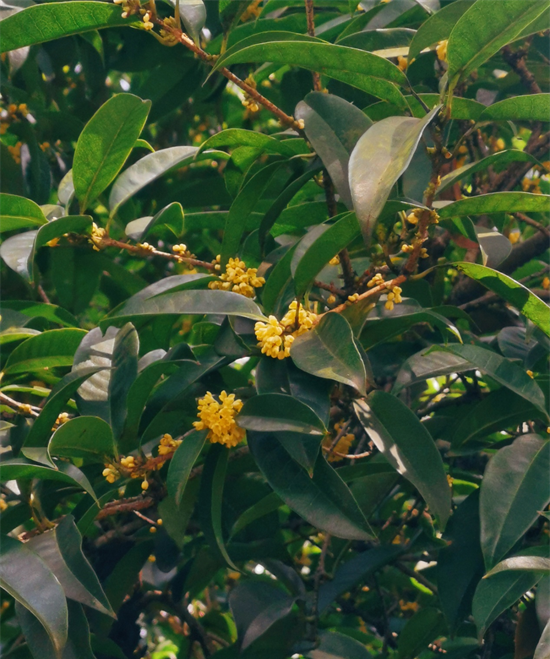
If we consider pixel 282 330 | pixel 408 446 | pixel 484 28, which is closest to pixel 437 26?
pixel 484 28

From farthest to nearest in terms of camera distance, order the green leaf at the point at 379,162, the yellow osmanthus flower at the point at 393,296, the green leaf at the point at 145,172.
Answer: the green leaf at the point at 145,172
the yellow osmanthus flower at the point at 393,296
the green leaf at the point at 379,162

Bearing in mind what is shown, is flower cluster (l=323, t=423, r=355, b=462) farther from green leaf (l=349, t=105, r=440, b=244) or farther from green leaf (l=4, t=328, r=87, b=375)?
green leaf (l=349, t=105, r=440, b=244)

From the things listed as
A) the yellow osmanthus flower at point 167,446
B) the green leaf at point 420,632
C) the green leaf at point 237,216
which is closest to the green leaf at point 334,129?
the green leaf at point 237,216

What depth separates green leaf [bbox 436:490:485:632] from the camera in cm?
108

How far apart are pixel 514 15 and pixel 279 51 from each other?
12.2 inches

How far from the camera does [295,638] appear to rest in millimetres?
1181

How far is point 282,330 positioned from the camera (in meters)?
0.99

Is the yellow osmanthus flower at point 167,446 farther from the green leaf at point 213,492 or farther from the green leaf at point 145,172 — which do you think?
the green leaf at point 145,172

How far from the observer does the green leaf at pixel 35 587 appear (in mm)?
827

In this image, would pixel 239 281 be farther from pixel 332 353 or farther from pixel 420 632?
pixel 420 632

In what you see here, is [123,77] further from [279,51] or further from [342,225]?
[342,225]

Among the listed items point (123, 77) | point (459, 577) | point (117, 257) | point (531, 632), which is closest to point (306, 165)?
point (459, 577)

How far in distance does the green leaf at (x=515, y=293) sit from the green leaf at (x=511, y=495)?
18 centimetres

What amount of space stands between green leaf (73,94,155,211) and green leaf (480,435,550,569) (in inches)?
29.8
